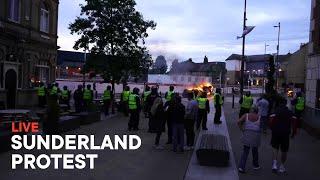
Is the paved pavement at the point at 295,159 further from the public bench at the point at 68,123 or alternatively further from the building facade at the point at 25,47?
the building facade at the point at 25,47

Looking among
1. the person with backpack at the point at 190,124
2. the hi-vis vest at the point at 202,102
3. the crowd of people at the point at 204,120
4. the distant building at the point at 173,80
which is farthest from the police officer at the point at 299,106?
the distant building at the point at 173,80

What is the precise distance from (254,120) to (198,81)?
6081 centimetres

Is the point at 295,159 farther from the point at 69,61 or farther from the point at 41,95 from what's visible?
the point at 69,61

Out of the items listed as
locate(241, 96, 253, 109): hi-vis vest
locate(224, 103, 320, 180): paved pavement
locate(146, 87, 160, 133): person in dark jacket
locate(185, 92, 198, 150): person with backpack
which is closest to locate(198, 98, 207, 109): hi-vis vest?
locate(224, 103, 320, 180): paved pavement

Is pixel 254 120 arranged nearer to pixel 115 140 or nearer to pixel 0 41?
pixel 115 140

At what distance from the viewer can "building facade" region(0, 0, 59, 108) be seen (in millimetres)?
28562

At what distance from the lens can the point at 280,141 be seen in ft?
44.6

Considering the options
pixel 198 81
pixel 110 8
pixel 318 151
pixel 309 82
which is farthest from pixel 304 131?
pixel 198 81

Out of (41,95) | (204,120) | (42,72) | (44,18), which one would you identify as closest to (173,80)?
(42,72)

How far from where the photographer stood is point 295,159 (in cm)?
1598

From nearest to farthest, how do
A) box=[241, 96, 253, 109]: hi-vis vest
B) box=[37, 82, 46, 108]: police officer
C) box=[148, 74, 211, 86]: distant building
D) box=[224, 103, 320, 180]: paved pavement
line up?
box=[224, 103, 320, 180]: paved pavement → box=[241, 96, 253, 109]: hi-vis vest → box=[37, 82, 46, 108]: police officer → box=[148, 74, 211, 86]: distant building

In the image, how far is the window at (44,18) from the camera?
114 feet

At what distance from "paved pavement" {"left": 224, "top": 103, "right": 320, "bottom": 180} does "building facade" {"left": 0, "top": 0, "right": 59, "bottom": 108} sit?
489 inches

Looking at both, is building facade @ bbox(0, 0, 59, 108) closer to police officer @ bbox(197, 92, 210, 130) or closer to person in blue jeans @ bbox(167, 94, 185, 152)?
police officer @ bbox(197, 92, 210, 130)
